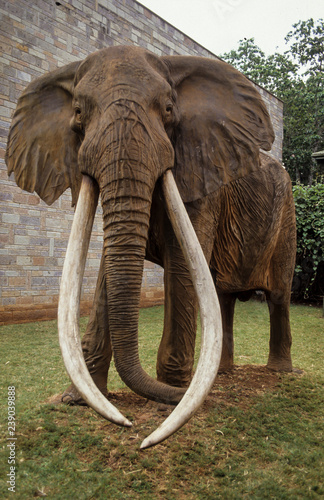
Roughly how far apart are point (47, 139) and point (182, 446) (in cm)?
225

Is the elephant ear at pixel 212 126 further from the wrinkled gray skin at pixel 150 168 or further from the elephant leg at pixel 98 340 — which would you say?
the elephant leg at pixel 98 340

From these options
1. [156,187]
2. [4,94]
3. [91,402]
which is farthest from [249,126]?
[4,94]

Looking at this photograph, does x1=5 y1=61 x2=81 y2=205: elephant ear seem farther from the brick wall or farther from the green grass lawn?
the brick wall

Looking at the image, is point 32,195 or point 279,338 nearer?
point 279,338

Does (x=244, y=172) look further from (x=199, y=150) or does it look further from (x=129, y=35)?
(x=129, y=35)

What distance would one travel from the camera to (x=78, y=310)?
2.18 metres

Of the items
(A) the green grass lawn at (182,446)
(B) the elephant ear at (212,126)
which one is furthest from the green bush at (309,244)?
(B) the elephant ear at (212,126)

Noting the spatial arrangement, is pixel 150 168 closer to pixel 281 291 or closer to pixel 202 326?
pixel 202 326

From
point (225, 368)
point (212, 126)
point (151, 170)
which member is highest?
point (212, 126)

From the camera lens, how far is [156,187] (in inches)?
103

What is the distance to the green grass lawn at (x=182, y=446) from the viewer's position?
2355mm

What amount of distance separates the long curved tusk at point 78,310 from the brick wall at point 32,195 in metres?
5.68

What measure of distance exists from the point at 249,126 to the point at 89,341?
192 centimetres

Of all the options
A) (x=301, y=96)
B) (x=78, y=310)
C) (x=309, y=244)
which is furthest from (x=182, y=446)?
(x=301, y=96)
